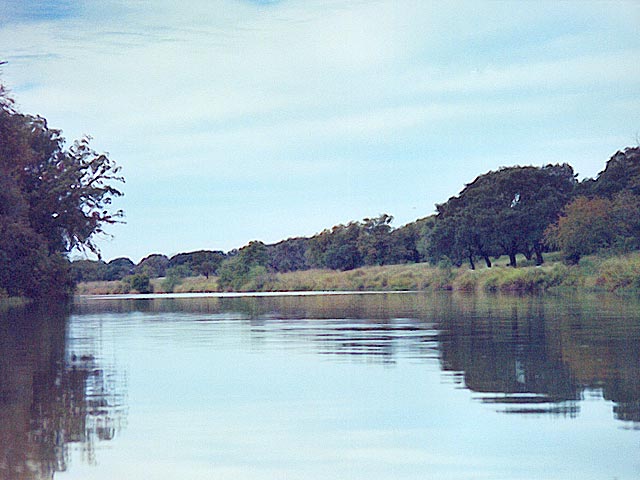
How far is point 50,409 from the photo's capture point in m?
8.56

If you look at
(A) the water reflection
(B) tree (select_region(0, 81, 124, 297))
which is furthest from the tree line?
(A) the water reflection

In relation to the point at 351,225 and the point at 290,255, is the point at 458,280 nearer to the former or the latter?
the point at 351,225

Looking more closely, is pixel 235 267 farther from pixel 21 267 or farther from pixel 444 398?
pixel 444 398

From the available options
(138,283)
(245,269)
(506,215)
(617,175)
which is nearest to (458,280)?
A: (506,215)

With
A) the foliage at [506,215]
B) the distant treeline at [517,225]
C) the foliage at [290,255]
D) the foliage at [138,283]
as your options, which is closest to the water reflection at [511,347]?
the distant treeline at [517,225]

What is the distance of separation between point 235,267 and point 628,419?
84.4 meters

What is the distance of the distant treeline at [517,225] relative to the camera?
60406 millimetres

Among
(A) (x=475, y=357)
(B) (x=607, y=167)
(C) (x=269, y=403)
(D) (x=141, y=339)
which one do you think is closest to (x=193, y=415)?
(C) (x=269, y=403)

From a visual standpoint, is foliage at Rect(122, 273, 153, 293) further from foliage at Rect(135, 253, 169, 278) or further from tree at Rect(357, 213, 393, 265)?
foliage at Rect(135, 253, 169, 278)

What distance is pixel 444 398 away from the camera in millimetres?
8844

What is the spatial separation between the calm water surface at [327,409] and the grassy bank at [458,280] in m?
34.2

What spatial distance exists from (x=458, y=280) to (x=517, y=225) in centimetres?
1388

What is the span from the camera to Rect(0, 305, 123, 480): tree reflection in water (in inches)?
251

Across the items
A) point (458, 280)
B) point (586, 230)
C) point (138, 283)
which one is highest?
point (586, 230)
